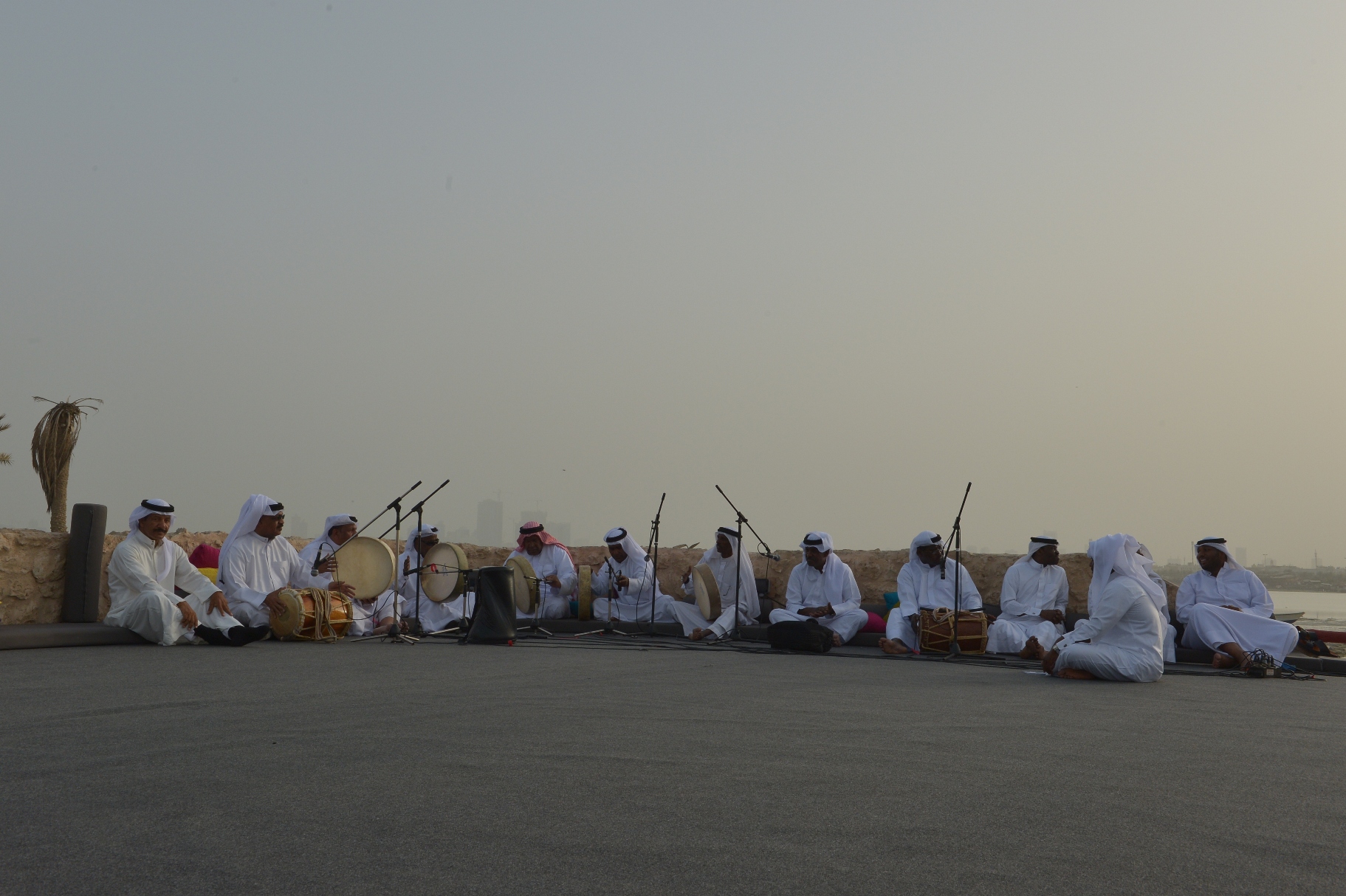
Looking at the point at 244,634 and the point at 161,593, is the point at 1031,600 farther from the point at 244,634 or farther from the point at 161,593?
the point at 161,593

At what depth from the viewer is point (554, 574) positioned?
38.1ft

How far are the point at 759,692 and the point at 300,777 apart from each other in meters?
2.85

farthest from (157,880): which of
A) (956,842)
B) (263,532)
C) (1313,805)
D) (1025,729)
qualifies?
(263,532)

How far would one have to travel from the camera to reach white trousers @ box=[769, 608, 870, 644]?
998 cm

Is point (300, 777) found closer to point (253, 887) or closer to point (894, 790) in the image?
point (253, 887)

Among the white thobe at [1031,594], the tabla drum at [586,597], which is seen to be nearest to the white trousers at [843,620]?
the white thobe at [1031,594]

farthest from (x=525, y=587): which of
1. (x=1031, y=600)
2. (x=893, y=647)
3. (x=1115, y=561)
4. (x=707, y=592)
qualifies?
(x=1115, y=561)

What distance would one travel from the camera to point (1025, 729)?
425 cm

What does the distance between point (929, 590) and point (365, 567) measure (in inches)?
213

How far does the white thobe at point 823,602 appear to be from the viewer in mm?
10023

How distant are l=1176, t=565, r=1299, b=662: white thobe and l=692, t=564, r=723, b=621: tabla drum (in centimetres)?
420

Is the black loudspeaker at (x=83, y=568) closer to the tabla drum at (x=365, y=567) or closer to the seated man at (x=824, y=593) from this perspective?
the tabla drum at (x=365, y=567)

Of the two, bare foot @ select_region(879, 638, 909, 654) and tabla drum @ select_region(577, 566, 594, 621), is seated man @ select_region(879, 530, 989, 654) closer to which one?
bare foot @ select_region(879, 638, 909, 654)

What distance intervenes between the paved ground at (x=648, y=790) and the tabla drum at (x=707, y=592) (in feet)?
15.8
